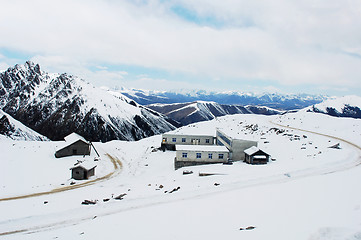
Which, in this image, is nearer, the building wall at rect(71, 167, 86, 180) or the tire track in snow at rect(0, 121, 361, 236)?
the tire track in snow at rect(0, 121, 361, 236)

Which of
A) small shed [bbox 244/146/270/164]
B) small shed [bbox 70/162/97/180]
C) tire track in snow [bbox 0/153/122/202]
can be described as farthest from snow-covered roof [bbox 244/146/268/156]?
small shed [bbox 70/162/97/180]

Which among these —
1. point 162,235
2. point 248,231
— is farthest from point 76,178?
point 248,231

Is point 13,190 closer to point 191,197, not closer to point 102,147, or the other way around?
point 191,197

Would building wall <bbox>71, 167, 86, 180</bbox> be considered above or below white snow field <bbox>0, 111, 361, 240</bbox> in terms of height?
below

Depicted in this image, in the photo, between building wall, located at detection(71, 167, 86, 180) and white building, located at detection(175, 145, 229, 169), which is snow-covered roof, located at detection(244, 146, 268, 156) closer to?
white building, located at detection(175, 145, 229, 169)

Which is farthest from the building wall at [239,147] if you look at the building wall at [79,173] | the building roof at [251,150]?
the building wall at [79,173]

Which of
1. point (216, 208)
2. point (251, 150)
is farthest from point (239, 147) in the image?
point (216, 208)

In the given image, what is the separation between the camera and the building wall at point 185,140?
2489 inches

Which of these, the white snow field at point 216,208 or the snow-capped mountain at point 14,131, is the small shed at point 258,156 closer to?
the white snow field at point 216,208

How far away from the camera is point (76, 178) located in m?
44.8

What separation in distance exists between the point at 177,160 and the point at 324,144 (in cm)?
3070

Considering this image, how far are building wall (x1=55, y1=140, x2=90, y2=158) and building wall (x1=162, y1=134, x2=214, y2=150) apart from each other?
2251 cm

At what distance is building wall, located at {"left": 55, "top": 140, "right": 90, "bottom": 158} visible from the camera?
62.4m

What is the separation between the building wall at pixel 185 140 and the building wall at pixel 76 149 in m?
22.5
